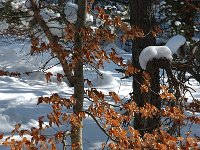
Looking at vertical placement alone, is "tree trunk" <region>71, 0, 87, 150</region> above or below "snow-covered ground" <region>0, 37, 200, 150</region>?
above

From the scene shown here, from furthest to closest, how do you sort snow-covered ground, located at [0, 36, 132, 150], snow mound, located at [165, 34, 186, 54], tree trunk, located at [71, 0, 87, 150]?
snow-covered ground, located at [0, 36, 132, 150]
snow mound, located at [165, 34, 186, 54]
tree trunk, located at [71, 0, 87, 150]

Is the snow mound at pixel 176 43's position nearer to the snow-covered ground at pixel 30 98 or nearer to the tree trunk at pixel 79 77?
the snow-covered ground at pixel 30 98

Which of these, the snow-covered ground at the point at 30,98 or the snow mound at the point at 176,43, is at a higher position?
the snow mound at the point at 176,43

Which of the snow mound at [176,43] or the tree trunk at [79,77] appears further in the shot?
the snow mound at [176,43]

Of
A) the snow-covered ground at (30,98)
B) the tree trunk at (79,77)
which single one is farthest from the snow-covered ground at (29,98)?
the tree trunk at (79,77)

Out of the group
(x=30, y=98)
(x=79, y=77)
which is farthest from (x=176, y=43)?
(x=30, y=98)

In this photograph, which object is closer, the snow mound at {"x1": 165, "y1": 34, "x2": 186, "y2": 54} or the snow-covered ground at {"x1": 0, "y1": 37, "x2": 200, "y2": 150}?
the snow mound at {"x1": 165, "y1": 34, "x2": 186, "y2": 54}

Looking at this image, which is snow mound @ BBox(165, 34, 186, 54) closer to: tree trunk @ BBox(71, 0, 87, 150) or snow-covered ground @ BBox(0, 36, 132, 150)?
snow-covered ground @ BBox(0, 36, 132, 150)

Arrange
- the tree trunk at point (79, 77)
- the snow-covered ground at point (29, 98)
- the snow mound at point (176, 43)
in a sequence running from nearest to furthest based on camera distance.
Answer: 1. the tree trunk at point (79, 77)
2. the snow mound at point (176, 43)
3. the snow-covered ground at point (29, 98)

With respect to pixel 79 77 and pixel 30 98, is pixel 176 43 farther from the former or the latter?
pixel 30 98

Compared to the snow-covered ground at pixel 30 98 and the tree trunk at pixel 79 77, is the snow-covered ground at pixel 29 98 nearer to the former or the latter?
the snow-covered ground at pixel 30 98

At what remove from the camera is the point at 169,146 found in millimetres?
3590

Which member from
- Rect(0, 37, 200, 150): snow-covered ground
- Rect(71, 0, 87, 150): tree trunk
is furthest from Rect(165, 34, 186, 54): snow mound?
Rect(71, 0, 87, 150): tree trunk

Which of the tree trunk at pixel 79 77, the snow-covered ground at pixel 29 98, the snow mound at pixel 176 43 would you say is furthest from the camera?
the snow-covered ground at pixel 29 98
